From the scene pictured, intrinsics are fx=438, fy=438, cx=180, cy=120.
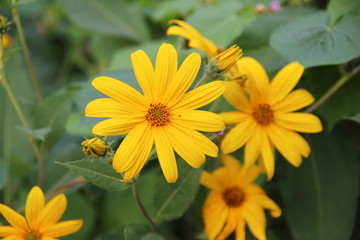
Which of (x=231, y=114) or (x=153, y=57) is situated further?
(x=153, y=57)

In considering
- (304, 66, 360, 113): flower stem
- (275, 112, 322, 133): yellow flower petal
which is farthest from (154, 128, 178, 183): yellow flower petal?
(304, 66, 360, 113): flower stem

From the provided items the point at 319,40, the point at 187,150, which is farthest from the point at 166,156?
the point at 319,40

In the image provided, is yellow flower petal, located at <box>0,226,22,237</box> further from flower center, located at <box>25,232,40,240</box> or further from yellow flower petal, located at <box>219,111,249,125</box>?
yellow flower petal, located at <box>219,111,249,125</box>

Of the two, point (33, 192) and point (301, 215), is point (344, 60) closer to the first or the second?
point (301, 215)

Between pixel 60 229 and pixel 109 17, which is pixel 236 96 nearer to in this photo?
pixel 60 229

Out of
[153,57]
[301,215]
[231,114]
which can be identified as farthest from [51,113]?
[301,215]

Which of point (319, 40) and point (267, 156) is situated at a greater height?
point (319, 40)
